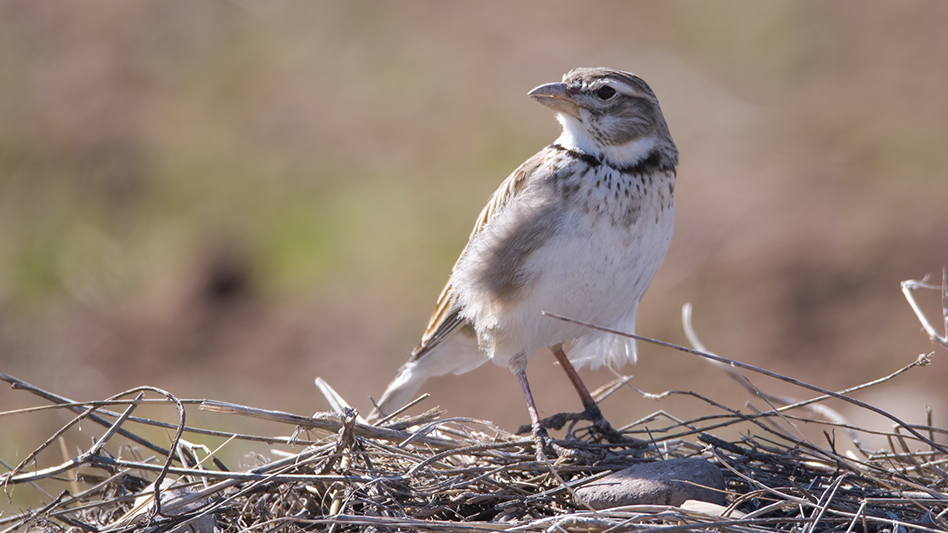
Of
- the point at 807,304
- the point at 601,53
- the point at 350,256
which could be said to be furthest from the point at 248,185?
the point at 807,304

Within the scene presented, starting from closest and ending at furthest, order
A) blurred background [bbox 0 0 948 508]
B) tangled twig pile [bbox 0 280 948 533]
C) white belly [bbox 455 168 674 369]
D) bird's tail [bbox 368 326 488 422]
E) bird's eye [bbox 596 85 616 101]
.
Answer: tangled twig pile [bbox 0 280 948 533], white belly [bbox 455 168 674 369], bird's eye [bbox 596 85 616 101], bird's tail [bbox 368 326 488 422], blurred background [bbox 0 0 948 508]

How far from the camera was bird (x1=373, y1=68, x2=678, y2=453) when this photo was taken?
4312 millimetres

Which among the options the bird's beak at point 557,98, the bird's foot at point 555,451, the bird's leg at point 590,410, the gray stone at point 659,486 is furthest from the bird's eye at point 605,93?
the gray stone at point 659,486

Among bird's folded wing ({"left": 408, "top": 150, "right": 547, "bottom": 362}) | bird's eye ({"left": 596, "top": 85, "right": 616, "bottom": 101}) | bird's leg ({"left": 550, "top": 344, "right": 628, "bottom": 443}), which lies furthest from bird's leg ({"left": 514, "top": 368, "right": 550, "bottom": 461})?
bird's eye ({"left": 596, "top": 85, "right": 616, "bottom": 101})

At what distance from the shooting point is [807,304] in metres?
9.13

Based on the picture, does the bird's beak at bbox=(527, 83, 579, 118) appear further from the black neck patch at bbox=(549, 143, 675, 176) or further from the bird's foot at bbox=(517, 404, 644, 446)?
the bird's foot at bbox=(517, 404, 644, 446)

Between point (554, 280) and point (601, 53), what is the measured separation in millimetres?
8711

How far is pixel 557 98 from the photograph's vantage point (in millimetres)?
4617

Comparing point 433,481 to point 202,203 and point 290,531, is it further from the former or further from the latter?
point 202,203

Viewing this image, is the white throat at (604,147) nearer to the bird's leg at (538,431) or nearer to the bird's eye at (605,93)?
the bird's eye at (605,93)

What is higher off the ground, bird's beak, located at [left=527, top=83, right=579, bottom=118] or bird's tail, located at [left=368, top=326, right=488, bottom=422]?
bird's beak, located at [left=527, top=83, right=579, bottom=118]

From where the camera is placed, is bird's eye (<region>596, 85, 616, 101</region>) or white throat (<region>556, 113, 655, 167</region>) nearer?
white throat (<region>556, 113, 655, 167</region>)

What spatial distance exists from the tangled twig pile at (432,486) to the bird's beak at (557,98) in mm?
1658

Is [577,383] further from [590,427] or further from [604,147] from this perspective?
[604,147]
